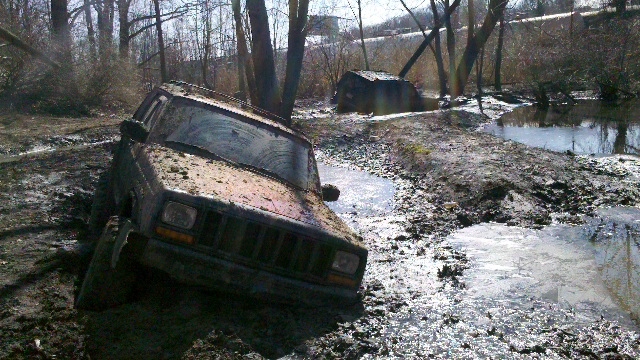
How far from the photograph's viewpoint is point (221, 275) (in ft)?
11.3

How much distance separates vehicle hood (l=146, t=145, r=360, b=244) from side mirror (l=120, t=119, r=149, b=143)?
0.20 meters

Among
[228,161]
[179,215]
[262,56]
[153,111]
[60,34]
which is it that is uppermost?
[60,34]

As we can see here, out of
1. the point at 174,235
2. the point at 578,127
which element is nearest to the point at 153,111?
the point at 174,235

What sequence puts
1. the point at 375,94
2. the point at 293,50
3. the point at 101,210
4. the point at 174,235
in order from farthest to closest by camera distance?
the point at 375,94 < the point at 293,50 < the point at 101,210 < the point at 174,235

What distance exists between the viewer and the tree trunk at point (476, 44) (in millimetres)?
23511

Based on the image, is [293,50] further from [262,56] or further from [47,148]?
[47,148]

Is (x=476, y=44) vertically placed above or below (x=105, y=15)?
below

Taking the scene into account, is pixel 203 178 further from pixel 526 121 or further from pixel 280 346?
pixel 526 121

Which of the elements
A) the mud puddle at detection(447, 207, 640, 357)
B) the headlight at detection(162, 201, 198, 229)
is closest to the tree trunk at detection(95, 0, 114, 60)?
the mud puddle at detection(447, 207, 640, 357)

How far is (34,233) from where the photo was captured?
518 centimetres

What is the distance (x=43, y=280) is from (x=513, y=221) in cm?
525

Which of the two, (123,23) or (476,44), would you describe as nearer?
(476,44)

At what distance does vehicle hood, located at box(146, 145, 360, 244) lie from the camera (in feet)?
11.8

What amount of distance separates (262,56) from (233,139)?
9.32 metres
